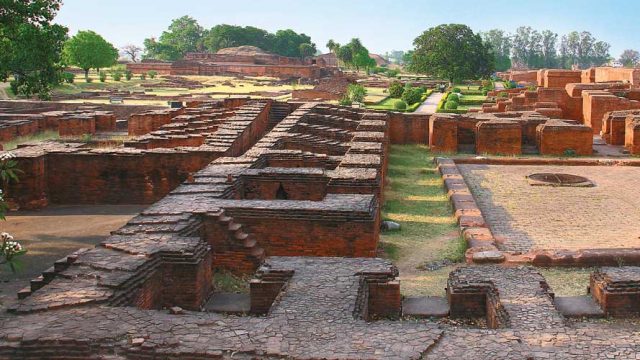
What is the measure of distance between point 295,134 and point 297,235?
563 centimetres

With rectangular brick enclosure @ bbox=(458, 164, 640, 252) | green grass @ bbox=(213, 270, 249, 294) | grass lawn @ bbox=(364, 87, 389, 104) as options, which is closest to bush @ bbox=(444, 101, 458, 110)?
grass lawn @ bbox=(364, 87, 389, 104)

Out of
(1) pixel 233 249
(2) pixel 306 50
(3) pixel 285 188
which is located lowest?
(1) pixel 233 249

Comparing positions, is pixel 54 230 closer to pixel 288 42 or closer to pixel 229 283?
pixel 229 283

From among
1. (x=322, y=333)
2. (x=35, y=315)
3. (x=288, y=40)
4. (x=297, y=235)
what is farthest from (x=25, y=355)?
(x=288, y=40)

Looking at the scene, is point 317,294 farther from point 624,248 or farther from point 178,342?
point 624,248

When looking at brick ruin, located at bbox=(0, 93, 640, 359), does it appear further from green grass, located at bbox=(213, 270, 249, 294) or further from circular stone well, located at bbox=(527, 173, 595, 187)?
circular stone well, located at bbox=(527, 173, 595, 187)

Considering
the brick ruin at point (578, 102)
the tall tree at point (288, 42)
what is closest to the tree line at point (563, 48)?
the tall tree at point (288, 42)

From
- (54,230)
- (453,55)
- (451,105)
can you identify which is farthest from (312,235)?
(453,55)

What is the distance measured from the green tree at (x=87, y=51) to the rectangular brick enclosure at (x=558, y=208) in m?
42.0

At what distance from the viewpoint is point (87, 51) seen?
5012 cm

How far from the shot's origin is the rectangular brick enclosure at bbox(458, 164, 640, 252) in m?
7.98

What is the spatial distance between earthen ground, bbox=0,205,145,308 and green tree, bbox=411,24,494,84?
3731 cm

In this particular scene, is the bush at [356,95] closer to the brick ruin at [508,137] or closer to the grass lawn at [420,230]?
the brick ruin at [508,137]

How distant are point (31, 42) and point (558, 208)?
8.41 metres
